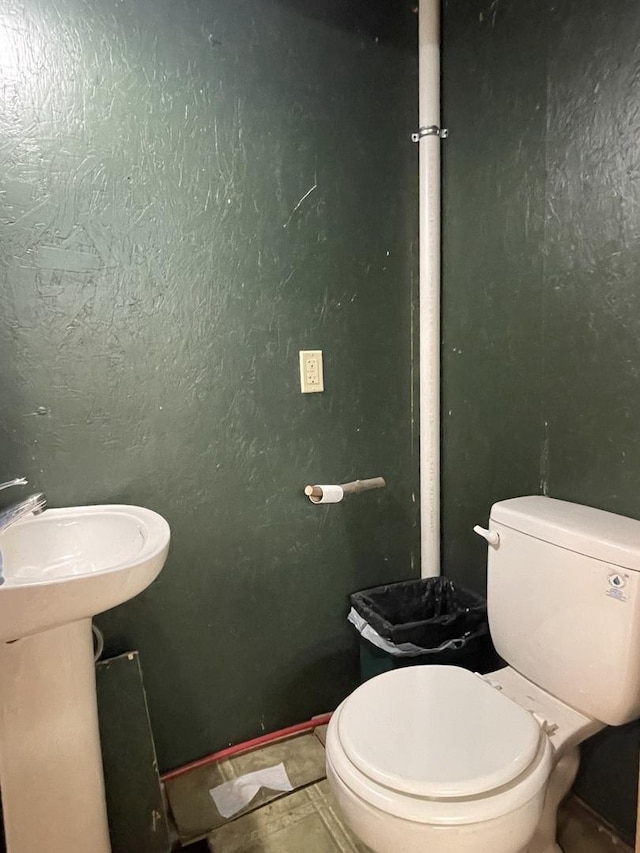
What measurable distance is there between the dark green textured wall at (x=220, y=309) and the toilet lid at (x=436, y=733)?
0.53 m

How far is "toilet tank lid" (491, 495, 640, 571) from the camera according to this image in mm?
989

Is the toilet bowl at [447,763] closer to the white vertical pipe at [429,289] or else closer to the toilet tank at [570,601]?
the toilet tank at [570,601]

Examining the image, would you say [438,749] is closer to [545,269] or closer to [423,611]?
[423,611]

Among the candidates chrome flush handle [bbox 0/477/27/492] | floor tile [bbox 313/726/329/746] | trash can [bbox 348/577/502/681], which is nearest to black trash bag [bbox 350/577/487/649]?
trash can [bbox 348/577/502/681]

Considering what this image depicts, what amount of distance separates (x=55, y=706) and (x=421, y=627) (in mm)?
881

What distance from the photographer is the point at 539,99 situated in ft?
4.10

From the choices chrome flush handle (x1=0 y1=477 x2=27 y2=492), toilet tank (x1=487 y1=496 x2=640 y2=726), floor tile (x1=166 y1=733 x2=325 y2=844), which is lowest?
floor tile (x1=166 y1=733 x2=325 y2=844)

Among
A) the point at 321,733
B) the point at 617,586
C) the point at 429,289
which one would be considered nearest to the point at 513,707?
the point at 617,586

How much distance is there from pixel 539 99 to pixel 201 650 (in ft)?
5.37

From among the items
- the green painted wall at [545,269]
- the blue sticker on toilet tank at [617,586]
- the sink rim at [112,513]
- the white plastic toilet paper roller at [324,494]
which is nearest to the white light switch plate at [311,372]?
the white plastic toilet paper roller at [324,494]

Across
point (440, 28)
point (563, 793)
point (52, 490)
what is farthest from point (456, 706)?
point (440, 28)

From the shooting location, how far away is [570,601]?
108cm

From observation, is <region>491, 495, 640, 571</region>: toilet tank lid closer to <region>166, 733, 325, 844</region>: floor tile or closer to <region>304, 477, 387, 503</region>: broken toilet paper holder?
<region>304, 477, 387, 503</region>: broken toilet paper holder

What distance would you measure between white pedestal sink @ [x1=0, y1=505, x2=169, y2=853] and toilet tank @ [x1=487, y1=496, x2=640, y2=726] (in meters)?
0.79
